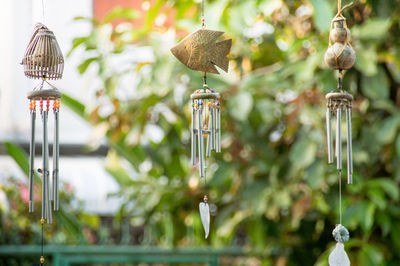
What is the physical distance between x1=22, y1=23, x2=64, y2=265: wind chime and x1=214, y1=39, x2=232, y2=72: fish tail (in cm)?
37

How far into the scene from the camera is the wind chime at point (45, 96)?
1.53 metres

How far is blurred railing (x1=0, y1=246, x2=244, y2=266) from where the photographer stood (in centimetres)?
368

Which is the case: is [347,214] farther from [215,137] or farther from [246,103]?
[215,137]

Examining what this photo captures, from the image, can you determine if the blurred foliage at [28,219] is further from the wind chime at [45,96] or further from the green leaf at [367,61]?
the wind chime at [45,96]

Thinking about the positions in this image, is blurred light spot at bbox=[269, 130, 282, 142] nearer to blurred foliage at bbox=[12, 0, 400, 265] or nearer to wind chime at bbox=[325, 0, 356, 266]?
blurred foliage at bbox=[12, 0, 400, 265]

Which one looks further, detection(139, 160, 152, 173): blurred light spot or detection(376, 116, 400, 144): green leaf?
detection(139, 160, 152, 173): blurred light spot

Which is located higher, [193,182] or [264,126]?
[264,126]

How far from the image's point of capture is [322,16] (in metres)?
2.31

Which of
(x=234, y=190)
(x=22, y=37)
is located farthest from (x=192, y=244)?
(x=22, y=37)

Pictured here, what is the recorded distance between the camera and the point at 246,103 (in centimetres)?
277

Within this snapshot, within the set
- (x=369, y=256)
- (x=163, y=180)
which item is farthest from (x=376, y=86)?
Answer: (x=163, y=180)

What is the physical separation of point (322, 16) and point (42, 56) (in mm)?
1100

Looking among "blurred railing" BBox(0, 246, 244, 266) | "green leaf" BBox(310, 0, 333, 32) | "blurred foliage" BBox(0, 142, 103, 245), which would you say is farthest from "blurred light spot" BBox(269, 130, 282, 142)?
"blurred foliage" BBox(0, 142, 103, 245)

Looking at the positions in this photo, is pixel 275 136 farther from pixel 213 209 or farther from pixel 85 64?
pixel 85 64
